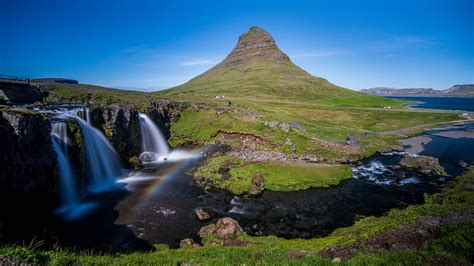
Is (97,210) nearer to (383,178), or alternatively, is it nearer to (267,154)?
(267,154)

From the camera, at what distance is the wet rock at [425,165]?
43750mm

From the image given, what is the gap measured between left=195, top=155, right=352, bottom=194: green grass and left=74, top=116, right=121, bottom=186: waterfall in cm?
1480

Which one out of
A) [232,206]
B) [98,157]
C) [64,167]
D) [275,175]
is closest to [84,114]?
[98,157]

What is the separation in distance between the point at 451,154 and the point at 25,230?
78.3 meters

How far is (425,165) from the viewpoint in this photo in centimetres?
4538

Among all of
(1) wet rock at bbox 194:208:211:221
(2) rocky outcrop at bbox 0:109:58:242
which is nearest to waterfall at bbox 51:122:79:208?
(2) rocky outcrop at bbox 0:109:58:242

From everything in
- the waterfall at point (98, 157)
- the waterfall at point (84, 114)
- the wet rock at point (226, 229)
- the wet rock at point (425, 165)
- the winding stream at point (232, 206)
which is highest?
the waterfall at point (84, 114)

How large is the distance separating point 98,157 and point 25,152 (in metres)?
13.1

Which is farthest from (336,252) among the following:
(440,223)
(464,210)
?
(464,210)

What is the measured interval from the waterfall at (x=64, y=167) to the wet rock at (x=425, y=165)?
5536cm

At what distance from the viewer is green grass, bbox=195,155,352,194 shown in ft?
121

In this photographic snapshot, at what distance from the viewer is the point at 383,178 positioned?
41.3 metres

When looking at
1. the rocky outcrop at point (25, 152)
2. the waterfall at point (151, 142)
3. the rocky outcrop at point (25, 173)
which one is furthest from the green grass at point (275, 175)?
the rocky outcrop at point (25, 152)

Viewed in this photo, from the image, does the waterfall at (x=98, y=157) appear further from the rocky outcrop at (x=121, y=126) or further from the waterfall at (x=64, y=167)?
the waterfall at (x=64, y=167)
